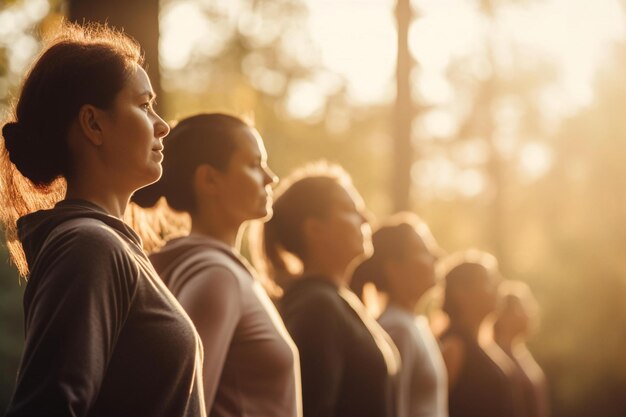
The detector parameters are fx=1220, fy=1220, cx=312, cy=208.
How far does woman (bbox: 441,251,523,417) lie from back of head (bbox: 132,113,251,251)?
4.99 meters

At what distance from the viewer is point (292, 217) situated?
19.5 feet

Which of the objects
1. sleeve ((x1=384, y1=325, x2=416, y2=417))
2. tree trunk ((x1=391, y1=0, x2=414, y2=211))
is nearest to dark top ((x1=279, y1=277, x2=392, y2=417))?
sleeve ((x1=384, y1=325, x2=416, y2=417))

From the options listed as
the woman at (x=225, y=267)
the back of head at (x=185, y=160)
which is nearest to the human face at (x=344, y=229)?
the woman at (x=225, y=267)

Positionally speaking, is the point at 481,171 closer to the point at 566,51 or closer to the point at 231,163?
the point at 566,51

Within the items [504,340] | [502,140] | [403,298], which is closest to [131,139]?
[403,298]

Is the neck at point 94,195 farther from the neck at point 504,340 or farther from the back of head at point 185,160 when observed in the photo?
the neck at point 504,340

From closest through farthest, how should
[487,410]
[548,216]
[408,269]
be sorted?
1. [408,269]
2. [487,410]
3. [548,216]

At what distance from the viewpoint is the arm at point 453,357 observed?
30.1ft

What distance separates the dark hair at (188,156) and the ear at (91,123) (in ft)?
4.87

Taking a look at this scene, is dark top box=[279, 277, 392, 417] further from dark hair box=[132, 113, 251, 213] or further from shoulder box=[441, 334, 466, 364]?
shoulder box=[441, 334, 466, 364]

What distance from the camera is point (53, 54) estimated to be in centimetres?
299

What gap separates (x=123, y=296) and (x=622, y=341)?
2234cm

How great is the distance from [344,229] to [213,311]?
78.1 inches

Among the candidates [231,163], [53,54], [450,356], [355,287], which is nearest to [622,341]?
[450,356]
